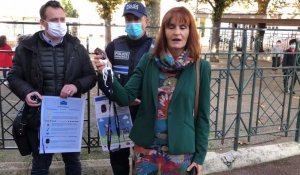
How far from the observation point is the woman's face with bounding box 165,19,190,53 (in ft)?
7.07

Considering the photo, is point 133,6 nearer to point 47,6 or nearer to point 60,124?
point 47,6

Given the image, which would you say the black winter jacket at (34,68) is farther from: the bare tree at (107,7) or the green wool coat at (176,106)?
the bare tree at (107,7)

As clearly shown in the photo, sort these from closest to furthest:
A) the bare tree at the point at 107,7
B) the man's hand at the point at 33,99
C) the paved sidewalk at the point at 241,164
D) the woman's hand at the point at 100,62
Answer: the woman's hand at the point at 100,62, the man's hand at the point at 33,99, the paved sidewalk at the point at 241,164, the bare tree at the point at 107,7

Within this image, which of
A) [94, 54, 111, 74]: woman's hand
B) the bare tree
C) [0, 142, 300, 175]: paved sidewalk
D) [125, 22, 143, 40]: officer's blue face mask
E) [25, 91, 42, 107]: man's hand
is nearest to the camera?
[94, 54, 111, 74]: woman's hand

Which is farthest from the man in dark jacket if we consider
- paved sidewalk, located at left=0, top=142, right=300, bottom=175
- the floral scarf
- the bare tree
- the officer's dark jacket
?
the bare tree

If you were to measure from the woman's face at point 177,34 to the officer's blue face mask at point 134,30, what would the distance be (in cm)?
65

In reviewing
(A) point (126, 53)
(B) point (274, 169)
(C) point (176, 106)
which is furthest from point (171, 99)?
(B) point (274, 169)

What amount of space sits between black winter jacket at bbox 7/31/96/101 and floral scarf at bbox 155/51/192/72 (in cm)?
79

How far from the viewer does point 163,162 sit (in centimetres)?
231

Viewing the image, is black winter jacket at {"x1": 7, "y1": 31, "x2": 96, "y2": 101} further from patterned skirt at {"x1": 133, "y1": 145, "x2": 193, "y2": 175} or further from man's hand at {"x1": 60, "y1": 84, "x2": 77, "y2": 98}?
patterned skirt at {"x1": 133, "y1": 145, "x2": 193, "y2": 175}

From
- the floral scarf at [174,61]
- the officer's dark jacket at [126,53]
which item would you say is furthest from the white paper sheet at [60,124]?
the floral scarf at [174,61]

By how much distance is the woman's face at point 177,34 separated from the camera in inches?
84.9

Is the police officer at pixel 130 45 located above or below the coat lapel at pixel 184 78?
above

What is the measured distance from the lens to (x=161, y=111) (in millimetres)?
2275
